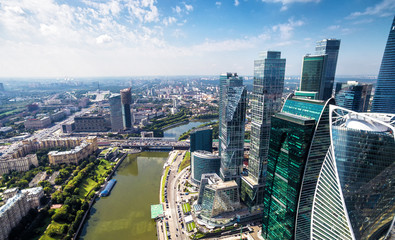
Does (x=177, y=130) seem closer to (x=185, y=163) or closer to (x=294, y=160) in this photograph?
(x=185, y=163)

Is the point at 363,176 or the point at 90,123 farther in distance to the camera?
the point at 90,123

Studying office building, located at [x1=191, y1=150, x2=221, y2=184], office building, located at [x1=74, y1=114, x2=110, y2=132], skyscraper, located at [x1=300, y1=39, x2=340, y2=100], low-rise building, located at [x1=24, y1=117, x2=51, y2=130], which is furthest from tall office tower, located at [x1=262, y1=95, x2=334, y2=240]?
low-rise building, located at [x1=24, y1=117, x2=51, y2=130]

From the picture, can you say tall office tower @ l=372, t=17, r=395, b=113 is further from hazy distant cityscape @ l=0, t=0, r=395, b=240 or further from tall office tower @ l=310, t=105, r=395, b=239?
tall office tower @ l=310, t=105, r=395, b=239

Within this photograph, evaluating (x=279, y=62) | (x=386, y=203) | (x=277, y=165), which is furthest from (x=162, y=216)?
(x=279, y=62)

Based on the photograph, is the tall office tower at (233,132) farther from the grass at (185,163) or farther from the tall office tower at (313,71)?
the tall office tower at (313,71)

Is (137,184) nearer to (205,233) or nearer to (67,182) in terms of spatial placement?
(67,182)

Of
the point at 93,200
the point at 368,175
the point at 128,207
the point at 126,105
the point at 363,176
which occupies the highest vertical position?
the point at 368,175

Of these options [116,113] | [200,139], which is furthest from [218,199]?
[116,113]
